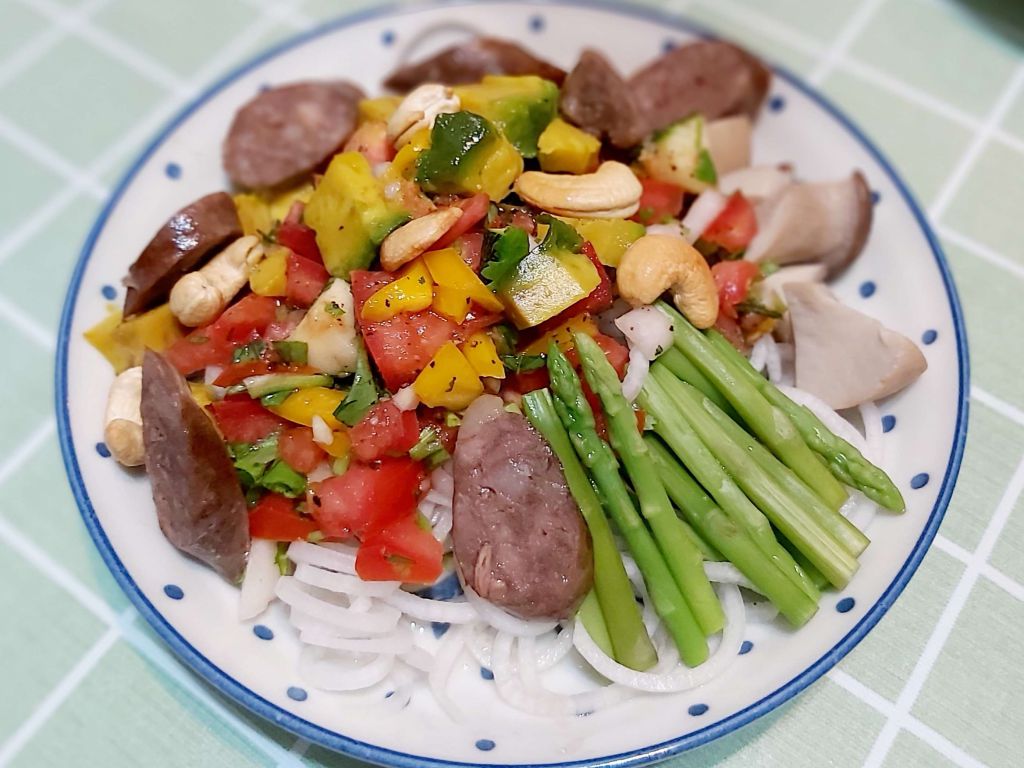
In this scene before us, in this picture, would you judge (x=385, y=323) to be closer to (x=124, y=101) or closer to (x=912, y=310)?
(x=912, y=310)

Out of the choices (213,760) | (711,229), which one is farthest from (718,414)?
(213,760)

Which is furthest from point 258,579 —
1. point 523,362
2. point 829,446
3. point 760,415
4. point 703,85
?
point 703,85

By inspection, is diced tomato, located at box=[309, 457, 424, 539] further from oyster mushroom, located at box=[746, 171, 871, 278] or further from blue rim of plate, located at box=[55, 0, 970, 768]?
oyster mushroom, located at box=[746, 171, 871, 278]

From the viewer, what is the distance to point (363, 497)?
9.30 feet

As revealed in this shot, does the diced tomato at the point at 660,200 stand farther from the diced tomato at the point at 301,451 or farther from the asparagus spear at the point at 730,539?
the diced tomato at the point at 301,451

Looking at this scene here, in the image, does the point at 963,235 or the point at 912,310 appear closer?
the point at 912,310

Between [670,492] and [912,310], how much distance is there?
1.25 m

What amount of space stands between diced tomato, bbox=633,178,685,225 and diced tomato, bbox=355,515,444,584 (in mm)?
1484

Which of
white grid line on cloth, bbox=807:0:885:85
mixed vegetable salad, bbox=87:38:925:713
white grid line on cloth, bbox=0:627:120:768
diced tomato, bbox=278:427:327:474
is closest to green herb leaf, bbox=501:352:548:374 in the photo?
mixed vegetable salad, bbox=87:38:925:713

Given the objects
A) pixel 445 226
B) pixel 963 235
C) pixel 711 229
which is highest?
pixel 445 226

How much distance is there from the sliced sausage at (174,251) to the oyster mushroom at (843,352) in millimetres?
2183

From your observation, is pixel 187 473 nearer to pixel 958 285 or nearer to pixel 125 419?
pixel 125 419

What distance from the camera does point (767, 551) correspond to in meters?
2.80

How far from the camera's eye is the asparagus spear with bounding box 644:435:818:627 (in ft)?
8.93
